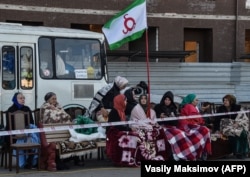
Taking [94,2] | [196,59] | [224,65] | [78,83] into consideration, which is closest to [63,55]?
[78,83]

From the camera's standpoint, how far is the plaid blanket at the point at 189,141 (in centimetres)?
1215

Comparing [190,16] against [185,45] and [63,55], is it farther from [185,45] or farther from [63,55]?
[63,55]

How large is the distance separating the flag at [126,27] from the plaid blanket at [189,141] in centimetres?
242

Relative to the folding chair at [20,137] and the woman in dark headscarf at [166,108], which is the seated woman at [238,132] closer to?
the woman in dark headscarf at [166,108]

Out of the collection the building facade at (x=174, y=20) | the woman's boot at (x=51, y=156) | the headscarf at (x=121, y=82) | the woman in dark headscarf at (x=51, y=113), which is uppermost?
the building facade at (x=174, y=20)

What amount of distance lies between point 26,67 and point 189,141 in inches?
233

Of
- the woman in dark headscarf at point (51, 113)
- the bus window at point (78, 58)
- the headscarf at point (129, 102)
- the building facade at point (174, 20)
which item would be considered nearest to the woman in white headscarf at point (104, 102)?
the headscarf at point (129, 102)

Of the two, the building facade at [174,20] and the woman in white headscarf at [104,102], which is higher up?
Answer: the building facade at [174,20]

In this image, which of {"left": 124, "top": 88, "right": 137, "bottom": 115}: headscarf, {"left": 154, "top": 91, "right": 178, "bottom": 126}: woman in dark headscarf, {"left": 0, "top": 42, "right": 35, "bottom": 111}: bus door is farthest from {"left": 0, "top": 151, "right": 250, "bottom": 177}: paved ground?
{"left": 0, "top": 42, "right": 35, "bottom": 111}: bus door

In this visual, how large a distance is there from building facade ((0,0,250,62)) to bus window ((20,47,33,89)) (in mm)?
7875

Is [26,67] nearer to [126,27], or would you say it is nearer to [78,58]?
[78,58]

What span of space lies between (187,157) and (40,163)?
2887 millimetres

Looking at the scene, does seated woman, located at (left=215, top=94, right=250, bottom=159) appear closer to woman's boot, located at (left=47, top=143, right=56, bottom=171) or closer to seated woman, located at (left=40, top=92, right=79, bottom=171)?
seated woman, located at (left=40, top=92, right=79, bottom=171)

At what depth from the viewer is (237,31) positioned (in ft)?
93.7
